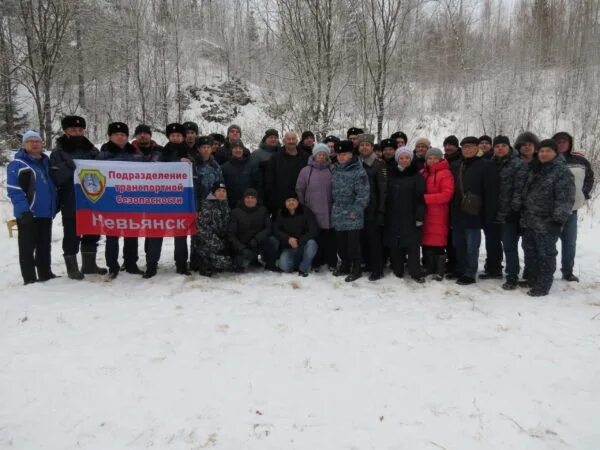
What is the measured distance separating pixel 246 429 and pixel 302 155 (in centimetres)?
468

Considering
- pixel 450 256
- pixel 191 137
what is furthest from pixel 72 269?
pixel 450 256

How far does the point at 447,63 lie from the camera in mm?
24312

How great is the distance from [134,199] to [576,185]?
6.51 meters

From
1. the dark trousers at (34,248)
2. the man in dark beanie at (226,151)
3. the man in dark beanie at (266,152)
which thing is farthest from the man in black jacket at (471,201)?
the dark trousers at (34,248)

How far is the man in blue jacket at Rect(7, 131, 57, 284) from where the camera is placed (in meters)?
5.41

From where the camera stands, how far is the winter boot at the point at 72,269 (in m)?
6.00

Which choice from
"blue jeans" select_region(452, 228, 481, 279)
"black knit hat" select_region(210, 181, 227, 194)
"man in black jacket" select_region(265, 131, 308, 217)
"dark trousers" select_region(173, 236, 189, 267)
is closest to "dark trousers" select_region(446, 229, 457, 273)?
"blue jeans" select_region(452, 228, 481, 279)

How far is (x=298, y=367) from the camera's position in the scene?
3.63 metres

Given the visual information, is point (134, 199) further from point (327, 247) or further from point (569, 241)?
point (569, 241)

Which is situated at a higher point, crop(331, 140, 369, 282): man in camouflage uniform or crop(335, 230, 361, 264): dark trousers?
crop(331, 140, 369, 282): man in camouflage uniform

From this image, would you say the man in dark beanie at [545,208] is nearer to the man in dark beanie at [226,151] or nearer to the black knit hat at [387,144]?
the black knit hat at [387,144]

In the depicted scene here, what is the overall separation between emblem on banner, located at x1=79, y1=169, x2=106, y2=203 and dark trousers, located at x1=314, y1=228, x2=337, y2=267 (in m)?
3.47

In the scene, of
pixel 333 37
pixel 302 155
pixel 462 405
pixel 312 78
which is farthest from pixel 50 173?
pixel 333 37

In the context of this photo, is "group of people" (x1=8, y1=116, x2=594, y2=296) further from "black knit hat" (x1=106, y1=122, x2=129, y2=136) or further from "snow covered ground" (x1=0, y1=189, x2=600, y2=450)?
"snow covered ground" (x1=0, y1=189, x2=600, y2=450)
